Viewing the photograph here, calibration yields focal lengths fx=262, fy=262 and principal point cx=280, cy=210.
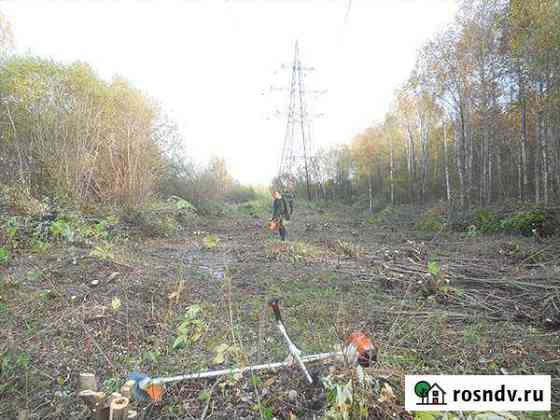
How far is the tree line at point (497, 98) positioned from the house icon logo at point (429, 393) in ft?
31.7

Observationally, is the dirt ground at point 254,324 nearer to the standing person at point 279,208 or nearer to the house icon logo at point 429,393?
the house icon logo at point 429,393

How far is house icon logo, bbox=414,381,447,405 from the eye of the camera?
167cm

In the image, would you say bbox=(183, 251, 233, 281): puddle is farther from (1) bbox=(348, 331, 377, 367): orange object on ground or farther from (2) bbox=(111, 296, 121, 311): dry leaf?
(1) bbox=(348, 331, 377, 367): orange object on ground

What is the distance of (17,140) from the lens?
24.5 ft

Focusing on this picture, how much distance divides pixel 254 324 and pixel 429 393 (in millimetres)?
1913

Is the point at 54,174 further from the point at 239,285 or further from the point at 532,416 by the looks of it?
the point at 532,416

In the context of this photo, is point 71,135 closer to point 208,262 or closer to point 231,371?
point 208,262

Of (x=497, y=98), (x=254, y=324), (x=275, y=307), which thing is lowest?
(x=254, y=324)

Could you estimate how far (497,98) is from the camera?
10211 millimetres

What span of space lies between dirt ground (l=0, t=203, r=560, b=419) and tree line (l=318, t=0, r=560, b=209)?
5.69 metres

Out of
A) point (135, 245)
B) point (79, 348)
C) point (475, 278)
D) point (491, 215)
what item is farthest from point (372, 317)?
point (491, 215)

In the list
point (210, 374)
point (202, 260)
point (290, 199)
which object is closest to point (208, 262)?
point (202, 260)

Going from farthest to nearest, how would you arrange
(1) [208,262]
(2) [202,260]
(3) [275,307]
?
(2) [202,260]
(1) [208,262]
(3) [275,307]

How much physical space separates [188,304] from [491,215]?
985 centimetres
